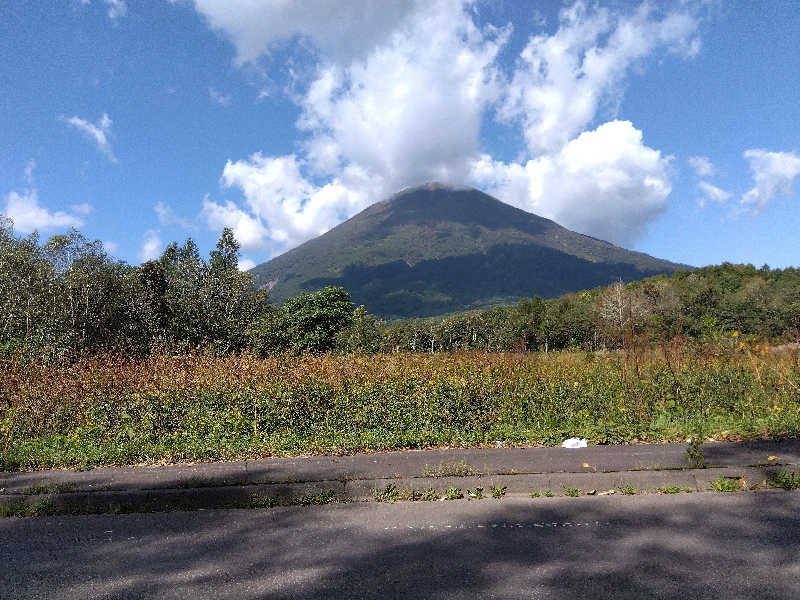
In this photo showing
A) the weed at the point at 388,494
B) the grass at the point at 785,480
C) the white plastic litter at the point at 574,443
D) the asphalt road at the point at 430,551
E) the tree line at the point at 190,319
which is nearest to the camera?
the asphalt road at the point at 430,551

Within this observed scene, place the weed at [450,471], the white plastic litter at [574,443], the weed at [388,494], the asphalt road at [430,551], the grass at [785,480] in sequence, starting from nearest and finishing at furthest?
the asphalt road at [430,551]
the grass at [785,480]
the weed at [388,494]
the weed at [450,471]
the white plastic litter at [574,443]

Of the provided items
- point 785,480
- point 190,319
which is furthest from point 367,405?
point 190,319

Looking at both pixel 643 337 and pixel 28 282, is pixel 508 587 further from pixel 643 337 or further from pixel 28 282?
pixel 28 282

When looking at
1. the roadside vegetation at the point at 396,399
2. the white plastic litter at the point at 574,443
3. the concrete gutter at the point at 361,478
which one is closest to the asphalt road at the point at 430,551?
the concrete gutter at the point at 361,478

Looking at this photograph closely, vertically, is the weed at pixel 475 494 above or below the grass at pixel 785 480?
above

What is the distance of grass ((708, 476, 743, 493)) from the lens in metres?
4.90

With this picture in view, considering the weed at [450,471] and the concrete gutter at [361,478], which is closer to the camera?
the concrete gutter at [361,478]

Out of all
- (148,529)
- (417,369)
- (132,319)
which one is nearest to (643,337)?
(417,369)

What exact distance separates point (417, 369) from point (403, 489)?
9.68 feet

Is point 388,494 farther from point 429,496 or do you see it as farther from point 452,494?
point 452,494

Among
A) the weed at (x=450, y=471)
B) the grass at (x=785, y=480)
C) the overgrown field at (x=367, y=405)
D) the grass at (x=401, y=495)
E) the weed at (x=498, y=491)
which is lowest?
the grass at (x=785, y=480)

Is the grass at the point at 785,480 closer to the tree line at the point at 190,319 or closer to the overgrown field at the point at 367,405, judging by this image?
the overgrown field at the point at 367,405

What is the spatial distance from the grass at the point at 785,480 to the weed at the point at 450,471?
2683 millimetres

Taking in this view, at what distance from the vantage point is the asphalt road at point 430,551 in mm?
3170
